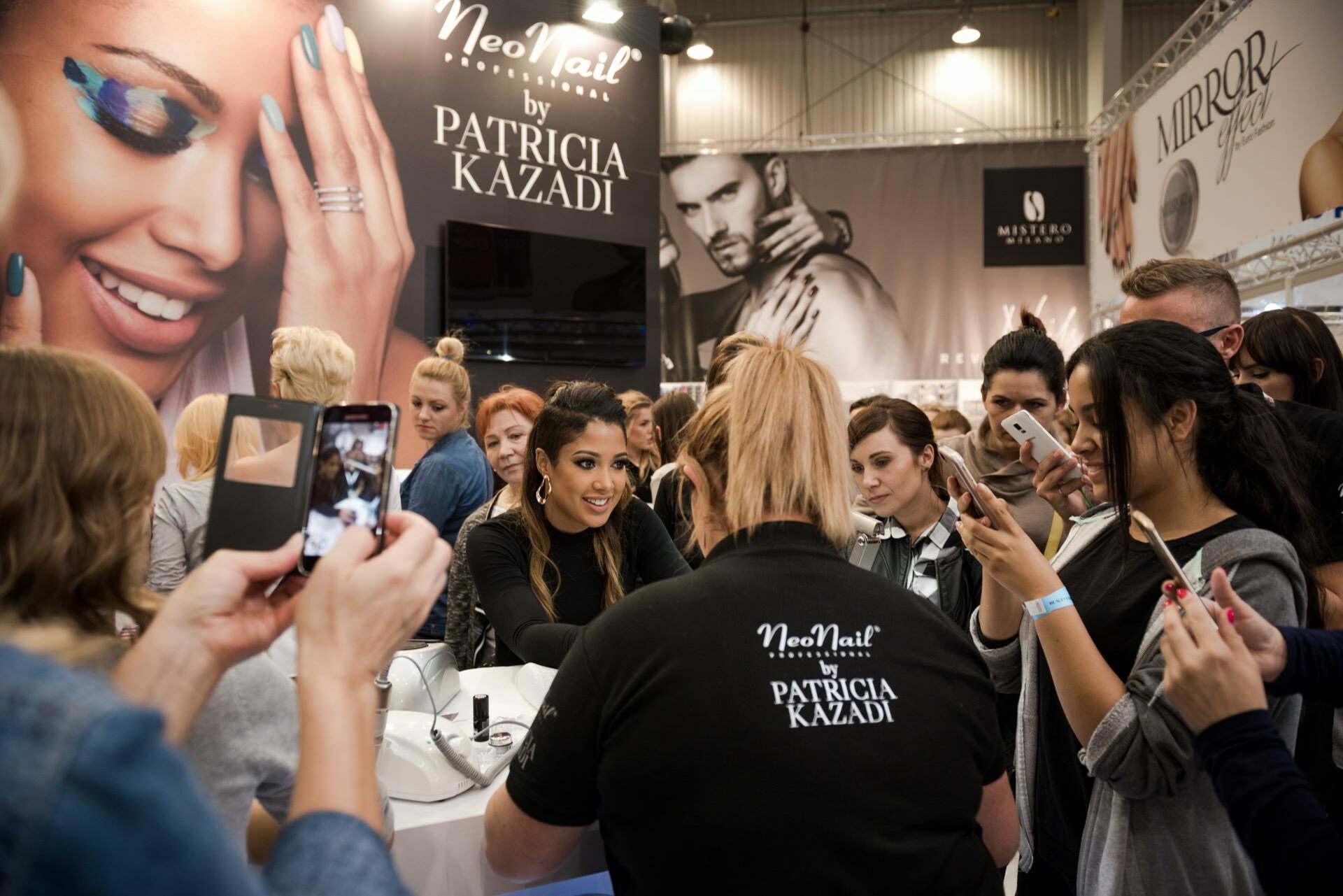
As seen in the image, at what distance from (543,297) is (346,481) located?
5.34m

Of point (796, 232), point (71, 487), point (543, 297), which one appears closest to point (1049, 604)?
point (71, 487)

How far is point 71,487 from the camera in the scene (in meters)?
0.78

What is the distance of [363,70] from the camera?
18.0 ft

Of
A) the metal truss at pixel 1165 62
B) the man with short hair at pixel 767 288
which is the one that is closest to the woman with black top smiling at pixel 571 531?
the metal truss at pixel 1165 62

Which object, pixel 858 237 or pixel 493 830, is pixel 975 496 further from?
pixel 858 237

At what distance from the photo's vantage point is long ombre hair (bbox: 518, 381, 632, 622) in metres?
2.52

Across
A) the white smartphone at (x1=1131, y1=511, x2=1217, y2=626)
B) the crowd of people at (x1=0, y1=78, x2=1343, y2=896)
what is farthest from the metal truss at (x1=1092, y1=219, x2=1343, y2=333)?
the white smartphone at (x1=1131, y1=511, x2=1217, y2=626)

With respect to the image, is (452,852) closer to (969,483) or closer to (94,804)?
(969,483)

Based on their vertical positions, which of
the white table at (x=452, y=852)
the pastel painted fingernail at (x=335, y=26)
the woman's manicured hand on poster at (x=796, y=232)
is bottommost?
the white table at (x=452, y=852)

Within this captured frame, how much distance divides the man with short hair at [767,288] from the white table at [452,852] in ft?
27.2

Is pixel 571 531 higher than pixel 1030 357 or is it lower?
lower

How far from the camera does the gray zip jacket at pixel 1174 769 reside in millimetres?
1315

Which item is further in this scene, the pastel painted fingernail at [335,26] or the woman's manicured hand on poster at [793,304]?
the woman's manicured hand on poster at [793,304]

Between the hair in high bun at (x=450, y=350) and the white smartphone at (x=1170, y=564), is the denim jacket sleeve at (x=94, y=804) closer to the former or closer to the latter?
the white smartphone at (x=1170, y=564)
